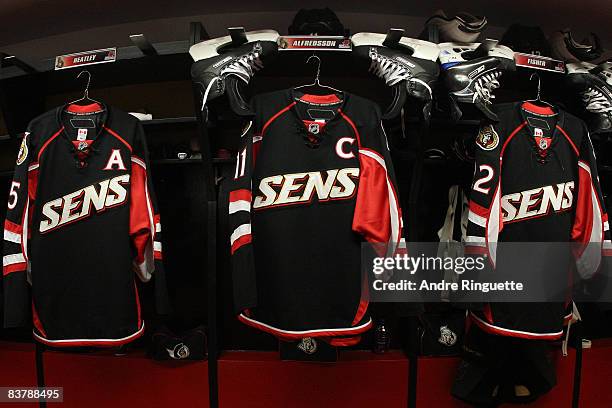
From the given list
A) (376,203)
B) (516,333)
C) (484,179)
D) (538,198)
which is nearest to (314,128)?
(376,203)

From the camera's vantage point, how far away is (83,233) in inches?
53.0

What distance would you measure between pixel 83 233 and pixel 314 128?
92cm

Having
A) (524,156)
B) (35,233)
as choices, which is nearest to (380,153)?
(524,156)

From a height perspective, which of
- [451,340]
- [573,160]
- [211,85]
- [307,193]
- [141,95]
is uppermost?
[141,95]

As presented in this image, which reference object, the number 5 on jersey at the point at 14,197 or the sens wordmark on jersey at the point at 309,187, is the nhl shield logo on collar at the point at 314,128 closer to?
the sens wordmark on jersey at the point at 309,187

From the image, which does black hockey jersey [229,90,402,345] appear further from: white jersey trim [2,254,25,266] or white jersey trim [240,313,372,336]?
white jersey trim [2,254,25,266]

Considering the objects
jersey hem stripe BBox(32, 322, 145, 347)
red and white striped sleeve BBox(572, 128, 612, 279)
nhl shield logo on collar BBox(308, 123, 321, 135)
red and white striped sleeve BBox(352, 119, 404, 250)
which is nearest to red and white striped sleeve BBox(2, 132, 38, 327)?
jersey hem stripe BBox(32, 322, 145, 347)

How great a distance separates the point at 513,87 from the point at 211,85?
4.98 ft

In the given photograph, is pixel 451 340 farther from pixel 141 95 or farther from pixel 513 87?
pixel 141 95

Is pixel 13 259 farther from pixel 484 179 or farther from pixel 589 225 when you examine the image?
pixel 589 225

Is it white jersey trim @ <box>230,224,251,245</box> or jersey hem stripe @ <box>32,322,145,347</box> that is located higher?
white jersey trim @ <box>230,224,251,245</box>

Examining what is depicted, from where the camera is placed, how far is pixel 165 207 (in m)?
1.87

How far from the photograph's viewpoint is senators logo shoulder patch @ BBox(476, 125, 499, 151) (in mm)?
1355

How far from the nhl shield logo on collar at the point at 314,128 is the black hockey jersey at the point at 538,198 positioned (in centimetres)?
60
